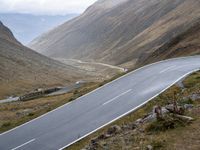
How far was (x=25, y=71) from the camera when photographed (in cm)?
13900

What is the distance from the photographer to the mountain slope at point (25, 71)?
119119 millimetres

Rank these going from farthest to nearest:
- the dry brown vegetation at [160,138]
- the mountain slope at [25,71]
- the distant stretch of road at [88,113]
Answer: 1. the mountain slope at [25,71]
2. the distant stretch of road at [88,113]
3. the dry brown vegetation at [160,138]

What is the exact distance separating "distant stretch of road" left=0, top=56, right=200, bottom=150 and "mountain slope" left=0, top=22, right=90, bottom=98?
72.9 m

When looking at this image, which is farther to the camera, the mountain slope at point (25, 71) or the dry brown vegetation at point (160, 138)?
the mountain slope at point (25, 71)

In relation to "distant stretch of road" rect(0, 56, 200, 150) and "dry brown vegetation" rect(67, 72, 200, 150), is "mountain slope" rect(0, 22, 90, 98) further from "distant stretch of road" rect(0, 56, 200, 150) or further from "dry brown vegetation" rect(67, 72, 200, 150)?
"dry brown vegetation" rect(67, 72, 200, 150)

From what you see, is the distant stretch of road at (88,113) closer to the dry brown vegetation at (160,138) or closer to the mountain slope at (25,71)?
the dry brown vegetation at (160,138)

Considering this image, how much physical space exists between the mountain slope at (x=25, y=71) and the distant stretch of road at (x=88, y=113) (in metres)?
72.9

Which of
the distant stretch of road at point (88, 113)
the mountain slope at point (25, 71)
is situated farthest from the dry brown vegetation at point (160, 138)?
the mountain slope at point (25, 71)

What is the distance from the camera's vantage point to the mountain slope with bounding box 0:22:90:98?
119m

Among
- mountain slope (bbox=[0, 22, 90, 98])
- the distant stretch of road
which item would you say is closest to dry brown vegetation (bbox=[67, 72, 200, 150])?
the distant stretch of road

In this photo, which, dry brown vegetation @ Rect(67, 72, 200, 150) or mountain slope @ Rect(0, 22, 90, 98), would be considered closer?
dry brown vegetation @ Rect(67, 72, 200, 150)

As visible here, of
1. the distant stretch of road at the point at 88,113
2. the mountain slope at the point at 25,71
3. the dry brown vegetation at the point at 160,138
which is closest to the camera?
the dry brown vegetation at the point at 160,138

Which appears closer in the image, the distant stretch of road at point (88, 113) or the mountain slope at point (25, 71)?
the distant stretch of road at point (88, 113)

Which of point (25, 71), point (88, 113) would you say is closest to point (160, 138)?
point (88, 113)
